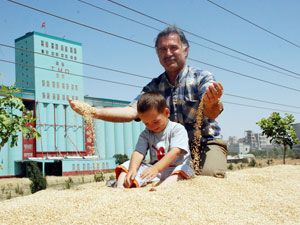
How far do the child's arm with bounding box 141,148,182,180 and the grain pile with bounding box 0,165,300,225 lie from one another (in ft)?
0.64

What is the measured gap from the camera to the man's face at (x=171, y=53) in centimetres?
369

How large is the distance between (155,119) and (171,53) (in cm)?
92

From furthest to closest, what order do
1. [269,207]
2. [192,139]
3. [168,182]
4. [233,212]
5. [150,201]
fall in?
[192,139] → [168,182] → [269,207] → [233,212] → [150,201]

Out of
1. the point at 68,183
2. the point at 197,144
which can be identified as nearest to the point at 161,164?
the point at 197,144

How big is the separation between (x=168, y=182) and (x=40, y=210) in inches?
39.6

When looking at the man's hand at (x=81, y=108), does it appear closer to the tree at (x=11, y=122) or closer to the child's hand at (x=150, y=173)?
the child's hand at (x=150, y=173)

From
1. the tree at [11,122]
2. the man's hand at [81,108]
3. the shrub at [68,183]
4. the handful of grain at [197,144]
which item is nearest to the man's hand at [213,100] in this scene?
the handful of grain at [197,144]

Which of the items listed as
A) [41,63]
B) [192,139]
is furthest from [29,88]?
[192,139]

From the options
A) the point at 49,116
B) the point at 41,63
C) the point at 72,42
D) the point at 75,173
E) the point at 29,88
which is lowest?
the point at 75,173

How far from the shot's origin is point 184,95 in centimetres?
376

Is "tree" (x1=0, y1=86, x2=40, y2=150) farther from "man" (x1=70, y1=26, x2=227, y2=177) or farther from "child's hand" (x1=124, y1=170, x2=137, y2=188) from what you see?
"child's hand" (x1=124, y1=170, x2=137, y2=188)

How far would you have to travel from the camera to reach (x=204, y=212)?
2.14 metres

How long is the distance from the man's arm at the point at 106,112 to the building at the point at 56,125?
81.2 ft

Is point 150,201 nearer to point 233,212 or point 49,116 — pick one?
point 233,212
